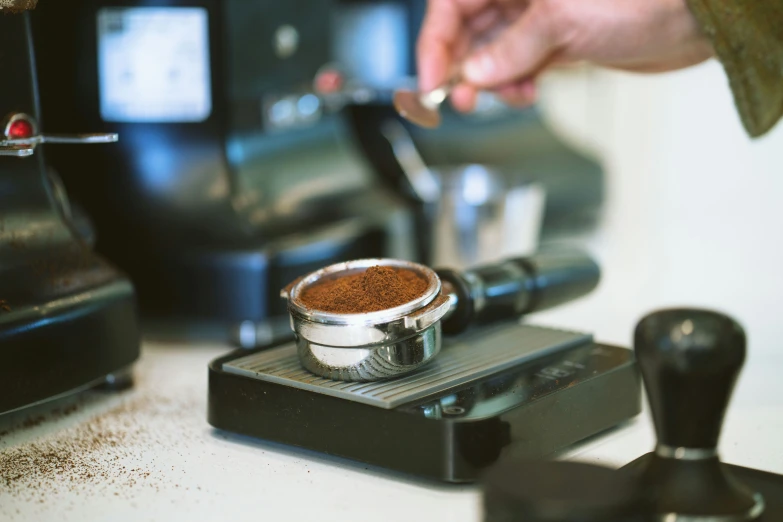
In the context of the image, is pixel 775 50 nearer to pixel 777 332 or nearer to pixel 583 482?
pixel 777 332

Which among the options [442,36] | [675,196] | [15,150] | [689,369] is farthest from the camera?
[675,196]

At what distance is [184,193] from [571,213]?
669 millimetres

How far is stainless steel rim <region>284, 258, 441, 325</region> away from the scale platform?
0.15ft

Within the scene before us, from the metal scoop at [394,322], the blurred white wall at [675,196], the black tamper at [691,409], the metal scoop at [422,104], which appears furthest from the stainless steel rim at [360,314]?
the blurred white wall at [675,196]

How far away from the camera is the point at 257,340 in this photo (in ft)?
3.04

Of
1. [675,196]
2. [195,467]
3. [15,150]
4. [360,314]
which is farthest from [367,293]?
[675,196]

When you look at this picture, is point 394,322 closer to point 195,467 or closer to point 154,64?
point 195,467

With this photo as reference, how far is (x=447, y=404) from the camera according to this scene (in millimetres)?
583

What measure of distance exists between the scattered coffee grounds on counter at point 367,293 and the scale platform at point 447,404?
5 cm

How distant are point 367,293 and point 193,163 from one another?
1.43 feet

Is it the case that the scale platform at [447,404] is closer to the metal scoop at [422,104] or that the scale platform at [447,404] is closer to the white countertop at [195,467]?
the white countertop at [195,467]

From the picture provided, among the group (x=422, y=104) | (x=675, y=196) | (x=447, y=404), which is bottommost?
(x=675, y=196)

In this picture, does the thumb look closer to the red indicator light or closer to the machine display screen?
the machine display screen

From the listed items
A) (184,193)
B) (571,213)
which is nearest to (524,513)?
(184,193)
